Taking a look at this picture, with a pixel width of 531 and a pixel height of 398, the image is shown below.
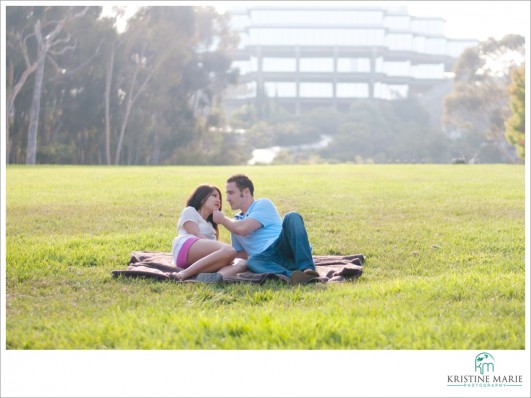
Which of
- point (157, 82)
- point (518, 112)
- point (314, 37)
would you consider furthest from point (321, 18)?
point (518, 112)

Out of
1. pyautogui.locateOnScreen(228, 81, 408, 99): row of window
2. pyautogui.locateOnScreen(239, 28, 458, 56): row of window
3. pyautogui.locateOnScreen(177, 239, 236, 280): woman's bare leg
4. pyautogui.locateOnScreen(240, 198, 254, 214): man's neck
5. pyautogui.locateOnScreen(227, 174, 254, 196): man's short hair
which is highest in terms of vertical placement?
pyautogui.locateOnScreen(239, 28, 458, 56): row of window

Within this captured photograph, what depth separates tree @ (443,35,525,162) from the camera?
188 ft

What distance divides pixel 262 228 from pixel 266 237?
10 centimetres

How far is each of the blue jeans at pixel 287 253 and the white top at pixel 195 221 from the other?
0.56m

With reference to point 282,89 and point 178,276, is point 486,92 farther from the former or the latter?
point 178,276

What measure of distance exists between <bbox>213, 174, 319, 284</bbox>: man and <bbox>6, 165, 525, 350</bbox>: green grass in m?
0.29

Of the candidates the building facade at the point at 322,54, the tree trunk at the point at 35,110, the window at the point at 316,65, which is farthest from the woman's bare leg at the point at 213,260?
the window at the point at 316,65

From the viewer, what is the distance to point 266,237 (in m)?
8.01

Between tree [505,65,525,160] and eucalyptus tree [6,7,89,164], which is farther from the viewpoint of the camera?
tree [505,65,525,160]

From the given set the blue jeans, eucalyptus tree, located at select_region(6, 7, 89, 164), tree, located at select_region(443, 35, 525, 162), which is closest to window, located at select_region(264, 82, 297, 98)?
tree, located at select_region(443, 35, 525, 162)

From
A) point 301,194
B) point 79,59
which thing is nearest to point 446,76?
point 79,59

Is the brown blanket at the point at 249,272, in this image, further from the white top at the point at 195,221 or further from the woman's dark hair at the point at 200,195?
the woman's dark hair at the point at 200,195

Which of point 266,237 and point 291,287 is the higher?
point 266,237

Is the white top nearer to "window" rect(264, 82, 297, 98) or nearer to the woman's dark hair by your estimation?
the woman's dark hair
